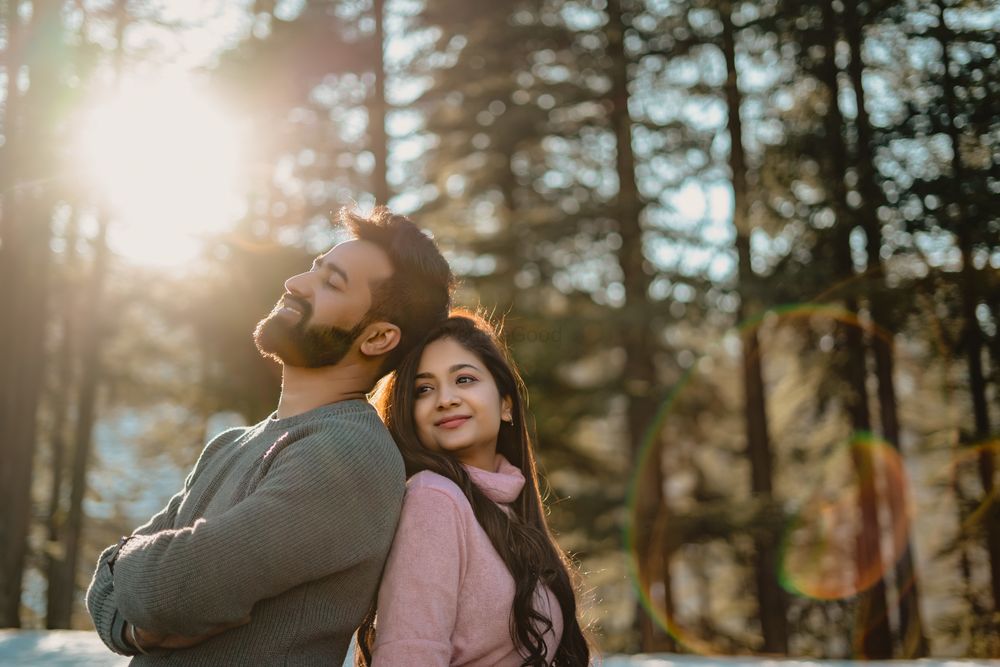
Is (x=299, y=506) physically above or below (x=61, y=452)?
above

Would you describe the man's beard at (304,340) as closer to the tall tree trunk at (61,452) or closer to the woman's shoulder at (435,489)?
the woman's shoulder at (435,489)

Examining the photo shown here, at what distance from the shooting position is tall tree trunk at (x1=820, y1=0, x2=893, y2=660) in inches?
381

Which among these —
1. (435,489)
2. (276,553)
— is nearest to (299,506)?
(276,553)

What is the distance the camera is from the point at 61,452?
1484 cm

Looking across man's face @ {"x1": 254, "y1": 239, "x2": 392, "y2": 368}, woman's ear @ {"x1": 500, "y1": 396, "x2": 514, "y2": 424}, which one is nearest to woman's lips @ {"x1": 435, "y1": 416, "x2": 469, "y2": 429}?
woman's ear @ {"x1": 500, "y1": 396, "x2": 514, "y2": 424}

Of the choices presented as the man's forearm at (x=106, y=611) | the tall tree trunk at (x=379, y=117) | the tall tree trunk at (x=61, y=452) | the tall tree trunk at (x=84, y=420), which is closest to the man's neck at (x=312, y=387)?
the man's forearm at (x=106, y=611)

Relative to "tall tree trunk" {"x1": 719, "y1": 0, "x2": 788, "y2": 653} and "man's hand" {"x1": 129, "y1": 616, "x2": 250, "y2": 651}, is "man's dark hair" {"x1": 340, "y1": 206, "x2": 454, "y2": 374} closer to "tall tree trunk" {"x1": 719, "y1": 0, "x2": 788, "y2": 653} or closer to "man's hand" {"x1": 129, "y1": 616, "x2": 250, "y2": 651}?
"man's hand" {"x1": 129, "y1": 616, "x2": 250, "y2": 651}

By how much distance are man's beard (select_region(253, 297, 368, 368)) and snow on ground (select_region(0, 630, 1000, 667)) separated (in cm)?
196

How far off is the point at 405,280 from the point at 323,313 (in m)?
0.33

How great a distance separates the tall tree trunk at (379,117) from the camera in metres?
12.0

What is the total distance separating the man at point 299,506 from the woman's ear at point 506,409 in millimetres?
367

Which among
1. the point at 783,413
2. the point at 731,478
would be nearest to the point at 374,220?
the point at 783,413

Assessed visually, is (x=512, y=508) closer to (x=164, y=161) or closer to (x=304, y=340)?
(x=304, y=340)

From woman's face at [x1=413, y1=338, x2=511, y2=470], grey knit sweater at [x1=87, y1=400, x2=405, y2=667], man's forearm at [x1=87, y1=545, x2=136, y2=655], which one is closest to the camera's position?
grey knit sweater at [x1=87, y1=400, x2=405, y2=667]
